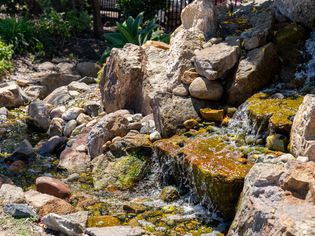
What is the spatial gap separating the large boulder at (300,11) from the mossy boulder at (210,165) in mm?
2464

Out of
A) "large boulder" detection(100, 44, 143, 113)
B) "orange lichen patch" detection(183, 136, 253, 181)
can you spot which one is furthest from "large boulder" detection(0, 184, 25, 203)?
"large boulder" detection(100, 44, 143, 113)

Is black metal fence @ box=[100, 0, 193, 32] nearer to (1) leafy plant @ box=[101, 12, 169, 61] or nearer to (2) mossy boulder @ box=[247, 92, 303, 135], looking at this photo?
(1) leafy plant @ box=[101, 12, 169, 61]

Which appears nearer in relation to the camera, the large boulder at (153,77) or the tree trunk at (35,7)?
the large boulder at (153,77)

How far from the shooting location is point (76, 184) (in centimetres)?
737

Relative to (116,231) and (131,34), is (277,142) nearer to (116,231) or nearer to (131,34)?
(116,231)

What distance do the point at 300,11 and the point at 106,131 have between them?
3524 millimetres

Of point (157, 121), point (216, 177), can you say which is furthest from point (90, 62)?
point (216, 177)

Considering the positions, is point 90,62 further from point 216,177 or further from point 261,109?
point 216,177

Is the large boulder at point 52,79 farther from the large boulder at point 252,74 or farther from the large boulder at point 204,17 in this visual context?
the large boulder at point 252,74

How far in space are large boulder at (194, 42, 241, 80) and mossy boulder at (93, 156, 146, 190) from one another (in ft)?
5.32

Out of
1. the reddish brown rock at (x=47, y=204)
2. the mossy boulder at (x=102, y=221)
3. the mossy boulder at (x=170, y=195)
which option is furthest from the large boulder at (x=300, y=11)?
the reddish brown rock at (x=47, y=204)

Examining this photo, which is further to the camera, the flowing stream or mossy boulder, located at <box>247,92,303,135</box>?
mossy boulder, located at <box>247,92,303,135</box>

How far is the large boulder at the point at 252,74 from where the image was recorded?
7379 millimetres

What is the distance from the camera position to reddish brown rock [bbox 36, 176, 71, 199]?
6711mm
